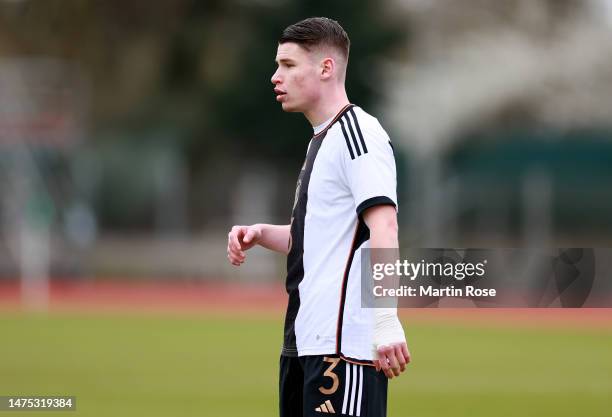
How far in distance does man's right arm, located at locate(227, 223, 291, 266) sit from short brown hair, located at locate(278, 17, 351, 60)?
794 millimetres

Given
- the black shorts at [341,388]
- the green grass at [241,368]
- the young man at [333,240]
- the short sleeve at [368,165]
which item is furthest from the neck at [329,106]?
the green grass at [241,368]

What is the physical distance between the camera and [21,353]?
1370cm

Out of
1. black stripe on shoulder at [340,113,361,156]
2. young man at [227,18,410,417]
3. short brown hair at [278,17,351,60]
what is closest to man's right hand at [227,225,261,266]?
young man at [227,18,410,417]

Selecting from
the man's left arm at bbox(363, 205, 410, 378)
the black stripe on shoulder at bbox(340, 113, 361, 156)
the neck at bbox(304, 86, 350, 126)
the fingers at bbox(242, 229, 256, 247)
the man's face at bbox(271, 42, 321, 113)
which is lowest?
the man's left arm at bbox(363, 205, 410, 378)

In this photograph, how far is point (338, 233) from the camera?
14.1 feet

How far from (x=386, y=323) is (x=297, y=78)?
1076 millimetres

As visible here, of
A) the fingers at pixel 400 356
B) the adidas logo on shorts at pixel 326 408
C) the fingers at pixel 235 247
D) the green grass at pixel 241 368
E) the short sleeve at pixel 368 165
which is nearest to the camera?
the fingers at pixel 400 356

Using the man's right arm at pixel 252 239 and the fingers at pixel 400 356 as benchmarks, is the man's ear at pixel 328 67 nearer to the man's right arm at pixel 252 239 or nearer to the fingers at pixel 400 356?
the man's right arm at pixel 252 239

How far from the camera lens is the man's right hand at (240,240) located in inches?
185

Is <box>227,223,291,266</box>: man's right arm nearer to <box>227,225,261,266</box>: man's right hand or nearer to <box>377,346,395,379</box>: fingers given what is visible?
<box>227,225,261,266</box>: man's right hand

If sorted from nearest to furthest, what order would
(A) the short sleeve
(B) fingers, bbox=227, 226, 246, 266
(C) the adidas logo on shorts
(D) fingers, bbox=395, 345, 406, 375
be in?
(D) fingers, bbox=395, 345, 406, 375, (A) the short sleeve, (C) the adidas logo on shorts, (B) fingers, bbox=227, 226, 246, 266

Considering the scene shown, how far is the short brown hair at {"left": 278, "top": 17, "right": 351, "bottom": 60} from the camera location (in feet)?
14.7

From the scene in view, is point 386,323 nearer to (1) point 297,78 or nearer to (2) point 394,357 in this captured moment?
(2) point 394,357

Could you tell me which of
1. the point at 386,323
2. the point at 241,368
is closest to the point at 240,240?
the point at 386,323
